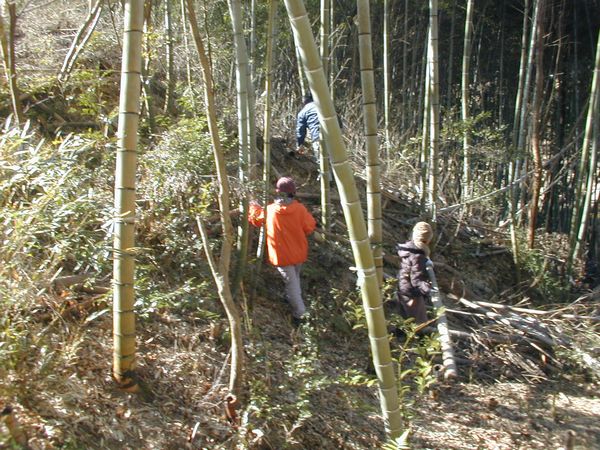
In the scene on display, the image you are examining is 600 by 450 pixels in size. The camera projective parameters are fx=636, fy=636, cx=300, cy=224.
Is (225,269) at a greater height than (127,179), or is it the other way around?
(127,179)

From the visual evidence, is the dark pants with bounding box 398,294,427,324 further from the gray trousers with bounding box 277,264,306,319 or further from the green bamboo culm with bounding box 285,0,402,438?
the green bamboo culm with bounding box 285,0,402,438

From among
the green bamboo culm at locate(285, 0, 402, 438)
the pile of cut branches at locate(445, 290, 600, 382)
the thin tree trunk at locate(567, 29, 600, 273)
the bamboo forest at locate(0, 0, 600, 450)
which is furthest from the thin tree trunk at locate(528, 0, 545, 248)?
the green bamboo culm at locate(285, 0, 402, 438)

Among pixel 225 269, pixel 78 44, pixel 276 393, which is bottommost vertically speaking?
pixel 276 393

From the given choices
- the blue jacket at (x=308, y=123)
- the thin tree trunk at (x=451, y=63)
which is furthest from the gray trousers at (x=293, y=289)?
the thin tree trunk at (x=451, y=63)

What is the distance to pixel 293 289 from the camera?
4543 mm

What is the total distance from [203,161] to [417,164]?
3399 millimetres

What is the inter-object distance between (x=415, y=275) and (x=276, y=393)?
5.50ft

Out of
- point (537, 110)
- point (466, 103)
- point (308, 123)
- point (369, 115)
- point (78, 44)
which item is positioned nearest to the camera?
point (369, 115)

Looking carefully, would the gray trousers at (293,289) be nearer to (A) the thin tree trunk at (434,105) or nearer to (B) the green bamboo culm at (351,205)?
(B) the green bamboo culm at (351,205)

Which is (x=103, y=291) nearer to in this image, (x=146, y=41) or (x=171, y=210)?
(x=171, y=210)

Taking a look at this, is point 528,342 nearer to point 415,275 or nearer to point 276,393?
point 415,275

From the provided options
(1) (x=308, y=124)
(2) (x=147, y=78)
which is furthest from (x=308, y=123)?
(2) (x=147, y=78)

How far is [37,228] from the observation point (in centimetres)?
310

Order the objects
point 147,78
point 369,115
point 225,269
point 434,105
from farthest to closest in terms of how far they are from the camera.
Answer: point 434,105
point 147,78
point 369,115
point 225,269
